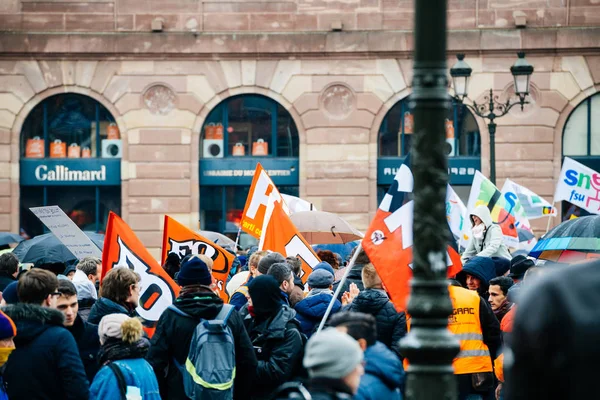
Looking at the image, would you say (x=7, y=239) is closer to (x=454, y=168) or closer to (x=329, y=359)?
(x=454, y=168)

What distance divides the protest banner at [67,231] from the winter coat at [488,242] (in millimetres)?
4667

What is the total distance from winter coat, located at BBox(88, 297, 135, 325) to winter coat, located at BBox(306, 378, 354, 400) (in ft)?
11.5

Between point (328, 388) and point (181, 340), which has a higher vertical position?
point (328, 388)

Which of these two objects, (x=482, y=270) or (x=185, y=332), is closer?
(x=185, y=332)

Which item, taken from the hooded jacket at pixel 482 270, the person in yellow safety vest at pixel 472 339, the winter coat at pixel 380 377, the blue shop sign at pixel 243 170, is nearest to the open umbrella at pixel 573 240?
the hooded jacket at pixel 482 270

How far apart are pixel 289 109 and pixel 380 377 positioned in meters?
22.1

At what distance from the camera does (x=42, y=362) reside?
20.7ft

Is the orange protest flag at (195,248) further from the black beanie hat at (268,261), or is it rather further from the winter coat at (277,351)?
the winter coat at (277,351)

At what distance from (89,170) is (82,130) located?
106 centimetres

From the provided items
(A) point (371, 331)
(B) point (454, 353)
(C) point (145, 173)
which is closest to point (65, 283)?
(A) point (371, 331)

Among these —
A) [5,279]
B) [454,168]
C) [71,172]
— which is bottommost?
[5,279]

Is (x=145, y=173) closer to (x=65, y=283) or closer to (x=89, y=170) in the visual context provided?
(x=89, y=170)

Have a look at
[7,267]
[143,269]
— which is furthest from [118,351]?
[7,267]

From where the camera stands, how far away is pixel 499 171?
26.5 meters
